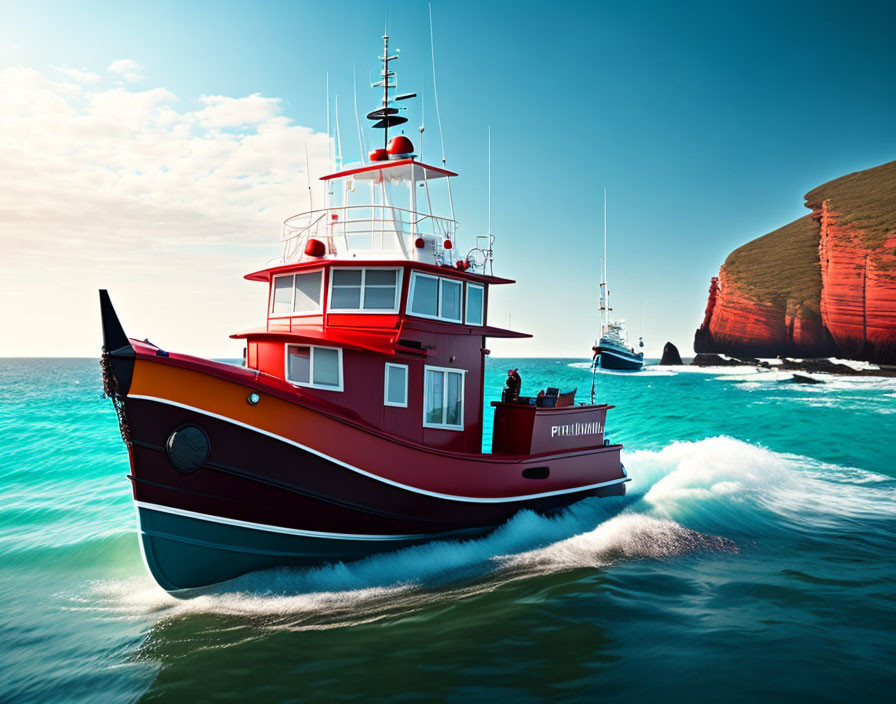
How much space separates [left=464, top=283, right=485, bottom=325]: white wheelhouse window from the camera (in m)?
10.6

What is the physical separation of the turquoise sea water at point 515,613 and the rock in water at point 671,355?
96.4m

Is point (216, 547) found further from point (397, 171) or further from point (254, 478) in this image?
point (397, 171)

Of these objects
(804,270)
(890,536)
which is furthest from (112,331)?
(804,270)

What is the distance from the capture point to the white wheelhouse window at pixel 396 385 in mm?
9102

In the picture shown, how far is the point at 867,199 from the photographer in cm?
7669

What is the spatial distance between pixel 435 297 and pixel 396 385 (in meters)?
1.79

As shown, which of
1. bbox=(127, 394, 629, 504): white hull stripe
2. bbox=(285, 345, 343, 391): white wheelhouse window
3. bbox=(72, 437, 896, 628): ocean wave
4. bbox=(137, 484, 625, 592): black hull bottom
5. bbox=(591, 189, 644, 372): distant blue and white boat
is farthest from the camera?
bbox=(591, 189, 644, 372): distant blue and white boat

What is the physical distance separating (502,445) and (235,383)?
19.4ft

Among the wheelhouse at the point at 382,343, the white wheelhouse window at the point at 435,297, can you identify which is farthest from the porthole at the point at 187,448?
the white wheelhouse window at the point at 435,297

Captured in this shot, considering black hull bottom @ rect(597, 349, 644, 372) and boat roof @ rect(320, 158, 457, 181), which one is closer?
boat roof @ rect(320, 158, 457, 181)

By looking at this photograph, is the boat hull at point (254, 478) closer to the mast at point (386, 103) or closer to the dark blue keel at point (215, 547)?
the dark blue keel at point (215, 547)

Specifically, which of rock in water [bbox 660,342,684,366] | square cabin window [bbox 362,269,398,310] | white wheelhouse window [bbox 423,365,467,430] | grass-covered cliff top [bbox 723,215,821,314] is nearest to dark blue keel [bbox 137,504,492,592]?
white wheelhouse window [bbox 423,365,467,430]

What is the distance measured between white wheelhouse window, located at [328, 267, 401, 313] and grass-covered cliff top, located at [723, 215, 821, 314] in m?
87.4

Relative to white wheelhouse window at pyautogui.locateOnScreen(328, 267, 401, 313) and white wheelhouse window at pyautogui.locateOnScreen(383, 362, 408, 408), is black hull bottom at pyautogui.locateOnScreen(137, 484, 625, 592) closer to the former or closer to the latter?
white wheelhouse window at pyautogui.locateOnScreen(383, 362, 408, 408)
